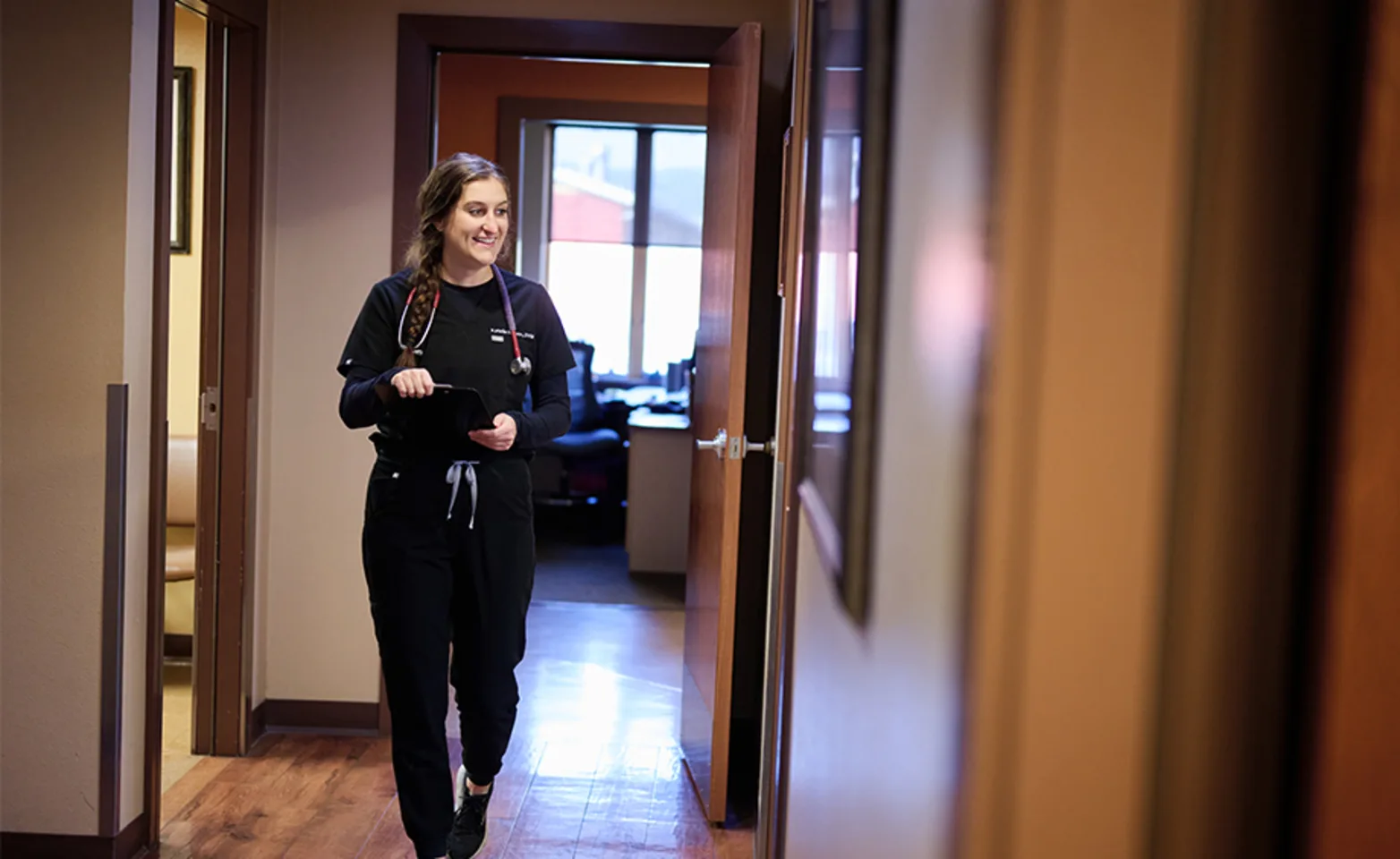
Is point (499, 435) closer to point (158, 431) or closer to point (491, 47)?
point (158, 431)

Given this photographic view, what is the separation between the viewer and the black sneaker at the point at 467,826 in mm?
2846

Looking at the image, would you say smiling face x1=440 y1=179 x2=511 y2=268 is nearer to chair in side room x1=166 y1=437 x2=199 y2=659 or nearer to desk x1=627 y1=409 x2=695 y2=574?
chair in side room x1=166 y1=437 x2=199 y2=659

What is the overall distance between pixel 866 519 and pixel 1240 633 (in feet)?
1.38

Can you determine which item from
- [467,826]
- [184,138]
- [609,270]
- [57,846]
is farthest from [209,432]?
[609,270]

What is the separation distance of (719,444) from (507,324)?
0.79 meters

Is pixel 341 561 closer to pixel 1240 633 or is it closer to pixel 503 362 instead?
pixel 503 362

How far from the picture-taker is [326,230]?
3.74 m

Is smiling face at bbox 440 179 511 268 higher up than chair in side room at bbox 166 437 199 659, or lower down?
higher up

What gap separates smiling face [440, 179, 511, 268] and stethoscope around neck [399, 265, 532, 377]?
6 cm

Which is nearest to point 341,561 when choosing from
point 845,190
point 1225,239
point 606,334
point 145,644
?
point 145,644

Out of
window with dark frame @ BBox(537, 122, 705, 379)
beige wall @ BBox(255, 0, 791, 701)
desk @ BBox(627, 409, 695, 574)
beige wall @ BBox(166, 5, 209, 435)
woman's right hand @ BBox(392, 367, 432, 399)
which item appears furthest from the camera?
window with dark frame @ BBox(537, 122, 705, 379)

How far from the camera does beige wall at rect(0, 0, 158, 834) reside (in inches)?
108

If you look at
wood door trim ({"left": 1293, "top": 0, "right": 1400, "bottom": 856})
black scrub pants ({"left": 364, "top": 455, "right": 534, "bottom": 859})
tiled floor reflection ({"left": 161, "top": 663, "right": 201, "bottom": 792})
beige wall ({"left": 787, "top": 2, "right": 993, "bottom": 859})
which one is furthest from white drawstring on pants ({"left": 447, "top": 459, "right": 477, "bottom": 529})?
wood door trim ({"left": 1293, "top": 0, "right": 1400, "bottom": 856})

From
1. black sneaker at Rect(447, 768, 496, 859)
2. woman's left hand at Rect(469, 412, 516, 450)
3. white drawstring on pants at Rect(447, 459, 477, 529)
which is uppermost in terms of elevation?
woman's left hand at Rect(469, 412, 516, 450)
